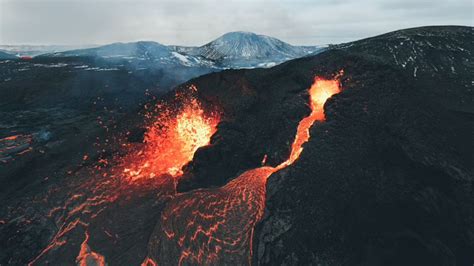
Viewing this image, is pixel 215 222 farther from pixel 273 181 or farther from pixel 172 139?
pixel 172 139

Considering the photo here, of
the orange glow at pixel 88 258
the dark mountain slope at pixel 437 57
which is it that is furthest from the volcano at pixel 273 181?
the dark mountain slope at pixel 437 57

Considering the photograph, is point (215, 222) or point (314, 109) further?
point (314, 109)

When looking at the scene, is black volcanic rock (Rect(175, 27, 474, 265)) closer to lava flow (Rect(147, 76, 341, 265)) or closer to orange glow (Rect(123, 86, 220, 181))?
lava flow (Rect(147, 76, 341, 265))

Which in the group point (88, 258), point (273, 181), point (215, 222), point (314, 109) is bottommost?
point (88, 258)

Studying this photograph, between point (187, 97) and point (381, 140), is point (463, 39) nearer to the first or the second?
point (381, 140)

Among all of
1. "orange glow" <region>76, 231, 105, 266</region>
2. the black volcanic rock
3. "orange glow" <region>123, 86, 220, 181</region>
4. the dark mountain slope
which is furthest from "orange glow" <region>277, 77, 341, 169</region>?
"orange glow" <region>76, 231, 105, 266</region>

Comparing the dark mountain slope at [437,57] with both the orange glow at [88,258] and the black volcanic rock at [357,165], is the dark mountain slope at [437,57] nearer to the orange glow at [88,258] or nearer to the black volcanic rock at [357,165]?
the black volcanic rock at [357,165]

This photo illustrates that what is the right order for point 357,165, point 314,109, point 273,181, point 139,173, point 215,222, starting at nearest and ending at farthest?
point 215,222 < point 273,181 < point 357,165 < point 139,173 < point 314,109

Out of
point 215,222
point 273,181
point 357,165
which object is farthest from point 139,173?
point 357,165
